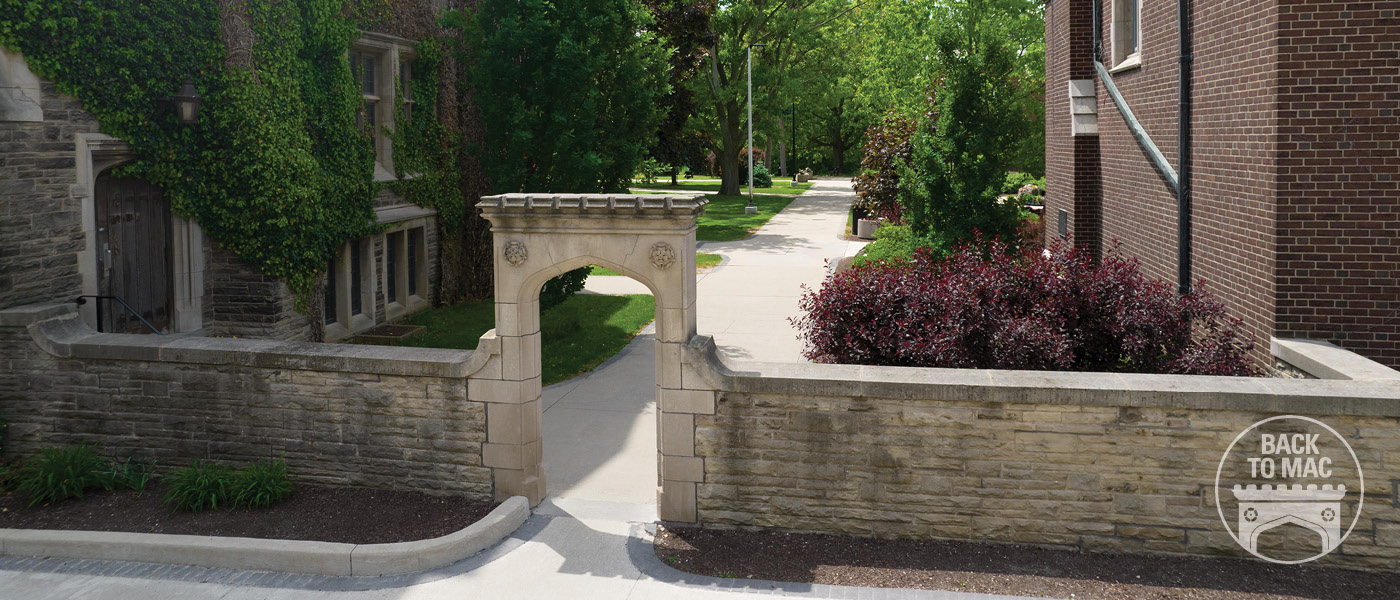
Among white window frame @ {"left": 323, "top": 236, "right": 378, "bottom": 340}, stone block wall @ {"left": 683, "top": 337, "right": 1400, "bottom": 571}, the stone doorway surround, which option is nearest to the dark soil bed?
stone block wall @ {"left": 683, "top": 337, "right": 1400, "bottom": 571}

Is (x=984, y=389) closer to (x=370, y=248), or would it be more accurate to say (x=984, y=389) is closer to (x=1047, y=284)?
(x=1047, y=284)

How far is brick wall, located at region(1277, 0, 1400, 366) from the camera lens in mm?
8938

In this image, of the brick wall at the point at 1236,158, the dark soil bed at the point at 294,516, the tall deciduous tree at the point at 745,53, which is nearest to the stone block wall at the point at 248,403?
the dark soil bed at the point at 294,516

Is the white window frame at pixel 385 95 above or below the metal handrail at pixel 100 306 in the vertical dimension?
above

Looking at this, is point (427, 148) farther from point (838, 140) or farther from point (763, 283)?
point (838, 140)

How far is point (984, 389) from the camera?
7723 millimetres

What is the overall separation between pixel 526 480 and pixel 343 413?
169 cm

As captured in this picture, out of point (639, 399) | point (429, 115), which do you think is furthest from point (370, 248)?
point (639, 399)

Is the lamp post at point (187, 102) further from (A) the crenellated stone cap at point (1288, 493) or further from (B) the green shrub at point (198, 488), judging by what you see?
(A) the crenellated stone cap at point (1288, 493)

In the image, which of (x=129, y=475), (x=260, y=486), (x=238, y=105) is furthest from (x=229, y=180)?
(x=260, y=486)

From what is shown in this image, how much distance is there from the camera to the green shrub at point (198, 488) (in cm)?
874

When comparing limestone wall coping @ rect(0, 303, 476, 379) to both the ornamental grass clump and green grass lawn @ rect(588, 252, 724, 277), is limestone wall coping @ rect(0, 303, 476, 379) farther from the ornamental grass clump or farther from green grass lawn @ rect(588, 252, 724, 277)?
green grass lawn @ rect(588, 252, 724, 277)

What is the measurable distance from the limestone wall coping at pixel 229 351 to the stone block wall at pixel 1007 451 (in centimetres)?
234
